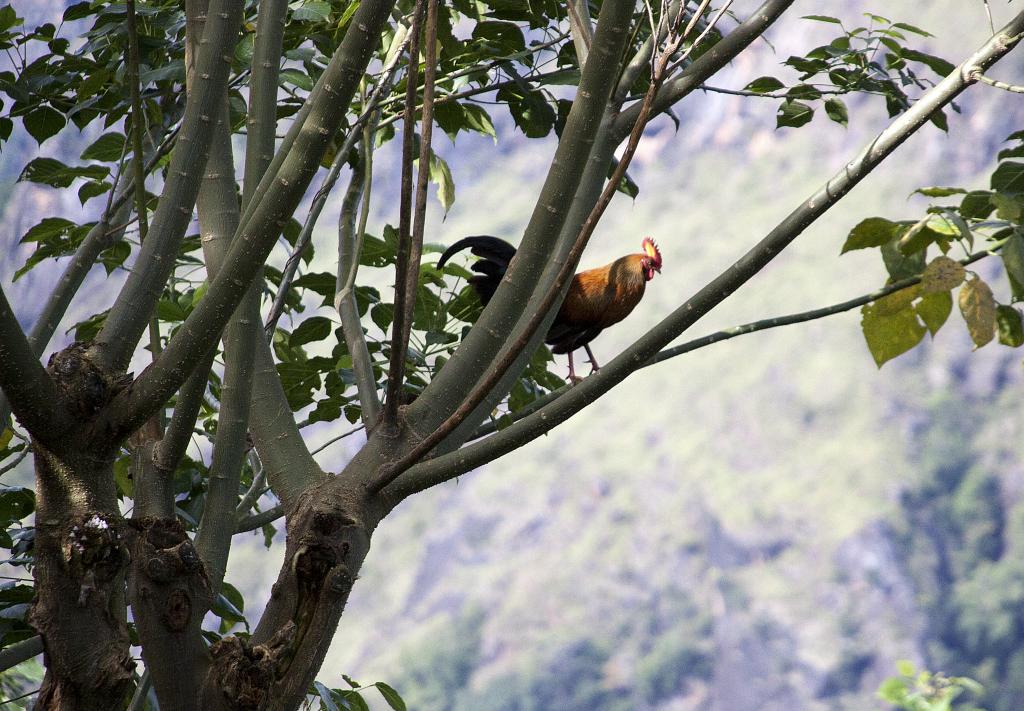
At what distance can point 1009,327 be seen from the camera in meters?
1.88

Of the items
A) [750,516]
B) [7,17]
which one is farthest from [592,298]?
[750,516]

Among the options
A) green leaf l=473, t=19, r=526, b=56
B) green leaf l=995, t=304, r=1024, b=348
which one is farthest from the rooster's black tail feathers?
green leaf l=995, t=304, r=1024, b=348

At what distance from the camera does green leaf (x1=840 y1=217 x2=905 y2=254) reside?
163 cm

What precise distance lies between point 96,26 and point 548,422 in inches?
58.5

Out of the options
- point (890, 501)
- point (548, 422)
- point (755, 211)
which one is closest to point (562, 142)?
point (548, 422)

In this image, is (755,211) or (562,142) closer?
(562,142)

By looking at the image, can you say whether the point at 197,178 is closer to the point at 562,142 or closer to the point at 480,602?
the point at 562,142

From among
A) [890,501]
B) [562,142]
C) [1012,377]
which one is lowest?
[562,142]

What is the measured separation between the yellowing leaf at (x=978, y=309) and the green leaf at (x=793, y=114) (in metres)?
0.93

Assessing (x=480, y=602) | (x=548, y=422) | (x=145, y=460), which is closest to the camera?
(x=548, y=422)

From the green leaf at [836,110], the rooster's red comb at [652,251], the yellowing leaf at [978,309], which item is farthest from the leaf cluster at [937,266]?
the rooster's red comb at [652,251]

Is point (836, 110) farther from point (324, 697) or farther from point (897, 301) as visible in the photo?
point (324, 697)

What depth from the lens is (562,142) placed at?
5.22 feet

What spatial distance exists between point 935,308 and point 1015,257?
6.4 inches
